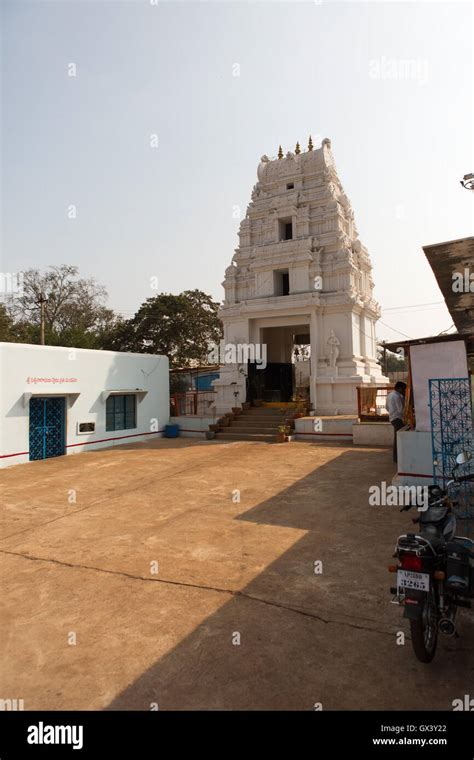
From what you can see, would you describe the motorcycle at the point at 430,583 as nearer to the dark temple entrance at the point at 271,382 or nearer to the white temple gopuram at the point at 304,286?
the white temple gopuram at the point at 304,286

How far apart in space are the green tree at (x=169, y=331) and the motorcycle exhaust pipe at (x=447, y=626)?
28491mm

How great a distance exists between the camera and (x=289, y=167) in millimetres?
19828

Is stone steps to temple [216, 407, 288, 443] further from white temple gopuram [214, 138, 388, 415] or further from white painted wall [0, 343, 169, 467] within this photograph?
white painted wall [0, 343, 169, 467]

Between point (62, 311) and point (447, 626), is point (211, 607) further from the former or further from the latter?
point (62, 311)

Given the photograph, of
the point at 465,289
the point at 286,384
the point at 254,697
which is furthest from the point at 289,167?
the point at 254,697

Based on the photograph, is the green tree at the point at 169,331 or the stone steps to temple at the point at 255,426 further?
the green tree at the point at 169,331

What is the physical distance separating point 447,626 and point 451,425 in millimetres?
4585

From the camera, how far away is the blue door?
1223 centimetres

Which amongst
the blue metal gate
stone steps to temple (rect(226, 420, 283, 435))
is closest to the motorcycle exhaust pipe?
the blue metal gate

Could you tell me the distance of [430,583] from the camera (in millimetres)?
2928

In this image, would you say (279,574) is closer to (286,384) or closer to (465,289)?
(465,289)

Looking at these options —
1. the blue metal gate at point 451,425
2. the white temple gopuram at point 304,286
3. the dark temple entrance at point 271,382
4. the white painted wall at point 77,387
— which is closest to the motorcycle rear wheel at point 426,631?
the blue metal gate at point 451,425

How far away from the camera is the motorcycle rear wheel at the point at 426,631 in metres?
2.75

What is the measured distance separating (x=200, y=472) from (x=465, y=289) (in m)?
6.27
